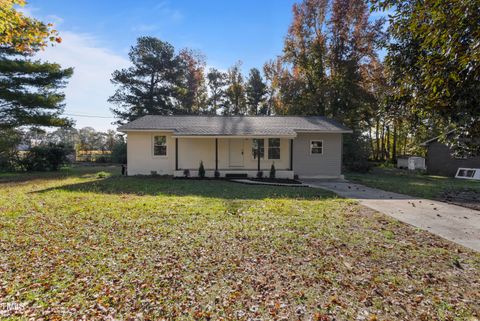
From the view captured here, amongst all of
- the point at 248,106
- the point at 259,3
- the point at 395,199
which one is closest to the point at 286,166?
the point at 395,199

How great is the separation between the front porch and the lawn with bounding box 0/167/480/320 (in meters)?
8.06

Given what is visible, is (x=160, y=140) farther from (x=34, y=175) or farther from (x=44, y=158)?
(x=44, y=158)

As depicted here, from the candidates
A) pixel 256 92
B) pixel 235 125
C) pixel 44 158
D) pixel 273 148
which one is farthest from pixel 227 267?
pixel 256 92

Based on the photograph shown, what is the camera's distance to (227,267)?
342 cm

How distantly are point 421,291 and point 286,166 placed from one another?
38.3 ft

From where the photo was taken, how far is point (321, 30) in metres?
24.2

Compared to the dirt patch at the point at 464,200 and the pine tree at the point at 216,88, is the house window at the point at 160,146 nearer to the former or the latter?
the dirt patch at the point at 464,200

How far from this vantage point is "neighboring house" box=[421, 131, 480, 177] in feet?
55.7

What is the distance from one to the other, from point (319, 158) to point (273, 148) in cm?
277

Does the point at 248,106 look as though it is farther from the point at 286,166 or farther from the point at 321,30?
the point at 286,166

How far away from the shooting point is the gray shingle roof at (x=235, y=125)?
43.9 ft

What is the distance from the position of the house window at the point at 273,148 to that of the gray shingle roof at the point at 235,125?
68cm

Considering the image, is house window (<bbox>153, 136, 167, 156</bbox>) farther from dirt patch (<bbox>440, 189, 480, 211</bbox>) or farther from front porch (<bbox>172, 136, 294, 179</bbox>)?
dirt patch (<bbox>440, 189, 480, 211</bbox>)

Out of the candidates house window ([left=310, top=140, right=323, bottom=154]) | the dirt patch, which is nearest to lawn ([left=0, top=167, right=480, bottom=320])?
the dirt patch
